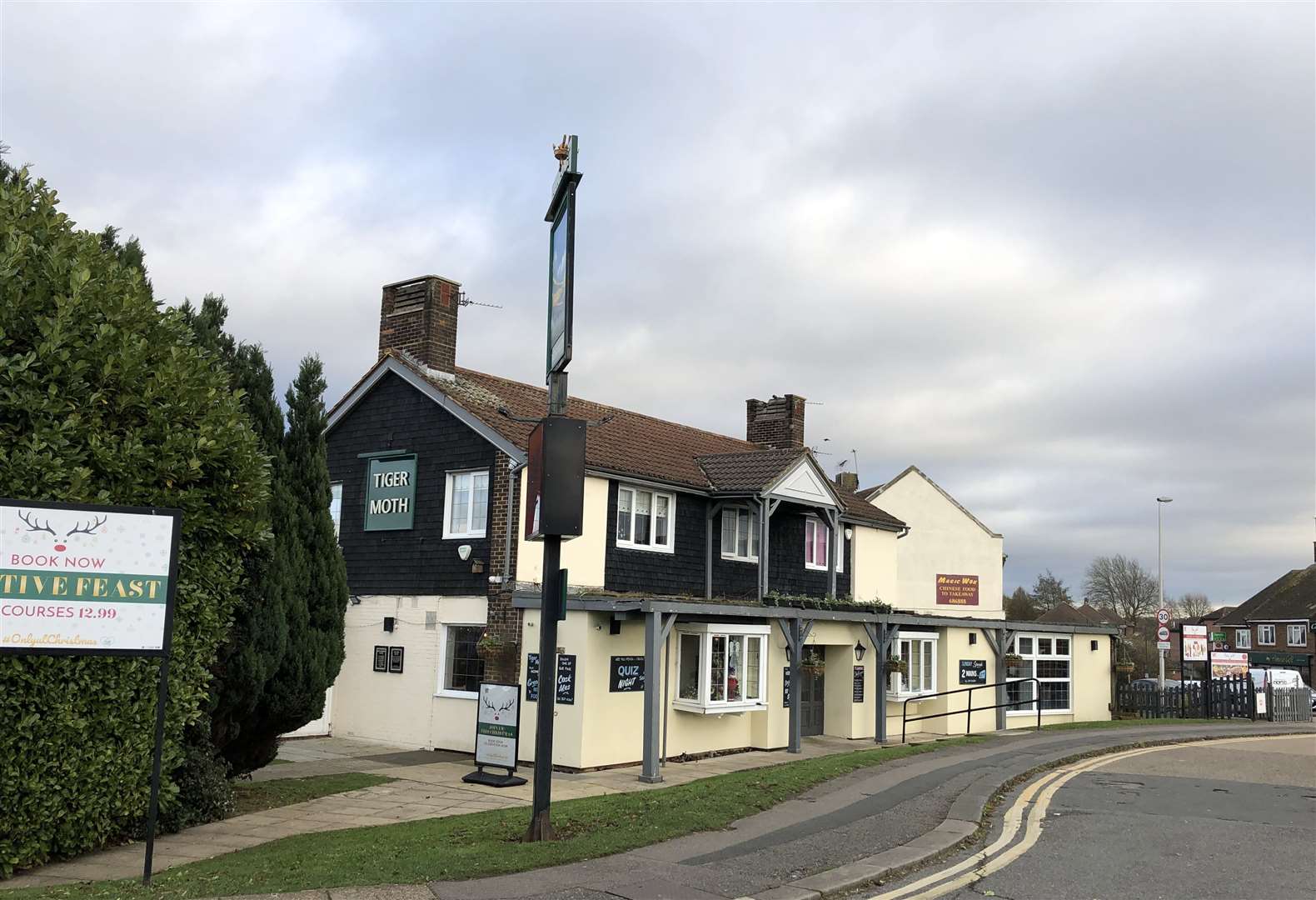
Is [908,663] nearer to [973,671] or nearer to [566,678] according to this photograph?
[973,671]

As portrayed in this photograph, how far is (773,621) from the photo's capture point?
2073cm

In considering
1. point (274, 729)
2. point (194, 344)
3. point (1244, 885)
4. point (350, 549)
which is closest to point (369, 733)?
point (350, 549)

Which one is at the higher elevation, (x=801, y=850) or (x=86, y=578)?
(x=86, y=578)

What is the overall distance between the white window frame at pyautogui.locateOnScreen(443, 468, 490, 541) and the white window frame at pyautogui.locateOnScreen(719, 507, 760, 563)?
567 centimetres

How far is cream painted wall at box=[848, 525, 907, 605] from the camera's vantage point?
89.6 feet

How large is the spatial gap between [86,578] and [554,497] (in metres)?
4.12

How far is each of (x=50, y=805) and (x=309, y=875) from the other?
8.92 feet

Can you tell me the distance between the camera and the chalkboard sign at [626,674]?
17453 millimetres

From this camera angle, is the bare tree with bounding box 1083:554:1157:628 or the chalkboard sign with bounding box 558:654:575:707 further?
the bare tree with bounding box 1083:554:1157:628

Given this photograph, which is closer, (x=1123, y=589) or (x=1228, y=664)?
(x=1228, y=664)

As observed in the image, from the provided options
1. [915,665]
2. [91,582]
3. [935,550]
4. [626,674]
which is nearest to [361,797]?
[626,674]

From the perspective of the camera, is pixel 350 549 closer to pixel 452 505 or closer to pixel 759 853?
pixel 452 505

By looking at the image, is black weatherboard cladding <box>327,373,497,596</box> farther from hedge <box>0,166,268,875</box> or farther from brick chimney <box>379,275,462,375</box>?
hedge <box>0,166,268,875</box>

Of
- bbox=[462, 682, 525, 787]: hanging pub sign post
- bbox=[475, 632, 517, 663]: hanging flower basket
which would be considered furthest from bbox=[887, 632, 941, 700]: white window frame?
bbox=[462, 682, 525, 787]: hanging pub sign post
